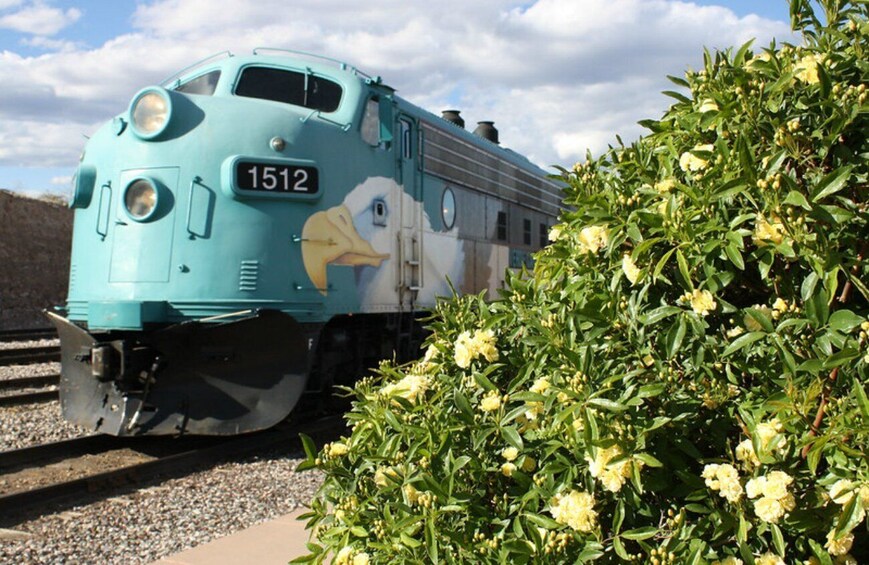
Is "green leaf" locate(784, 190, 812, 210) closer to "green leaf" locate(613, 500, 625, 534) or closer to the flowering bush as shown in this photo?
the flowering bush

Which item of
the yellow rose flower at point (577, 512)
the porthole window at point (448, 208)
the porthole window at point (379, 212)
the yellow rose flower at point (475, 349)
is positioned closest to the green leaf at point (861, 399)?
the yellow rose flower at point (577, 512)

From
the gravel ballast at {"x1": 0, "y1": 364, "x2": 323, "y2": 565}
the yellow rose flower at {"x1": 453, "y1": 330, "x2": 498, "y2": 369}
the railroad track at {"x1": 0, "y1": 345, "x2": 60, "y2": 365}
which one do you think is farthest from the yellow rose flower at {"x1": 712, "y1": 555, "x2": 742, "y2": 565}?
the railroad track at {"x1": 0, "y1": 345, "x2": 60, "y2": 365}

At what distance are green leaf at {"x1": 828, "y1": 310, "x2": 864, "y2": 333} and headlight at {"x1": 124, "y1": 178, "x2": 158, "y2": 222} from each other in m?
5.86

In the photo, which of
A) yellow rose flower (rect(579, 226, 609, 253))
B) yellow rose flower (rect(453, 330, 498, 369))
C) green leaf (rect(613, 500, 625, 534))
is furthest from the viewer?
yellow rose flower (rect(453, 330, 498, 369))

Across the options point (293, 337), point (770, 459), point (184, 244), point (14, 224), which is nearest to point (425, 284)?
point (293, 337)

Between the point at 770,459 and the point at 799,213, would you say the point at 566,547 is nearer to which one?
the point at 770,459

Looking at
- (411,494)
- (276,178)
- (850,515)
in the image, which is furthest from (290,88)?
(850,515)

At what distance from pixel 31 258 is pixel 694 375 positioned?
2851cm

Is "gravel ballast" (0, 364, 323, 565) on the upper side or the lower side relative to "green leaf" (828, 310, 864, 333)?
lower

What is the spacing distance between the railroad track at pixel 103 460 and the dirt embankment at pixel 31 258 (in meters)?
19.9

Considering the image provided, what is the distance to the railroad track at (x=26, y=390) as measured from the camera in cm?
928

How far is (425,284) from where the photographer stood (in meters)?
8.42

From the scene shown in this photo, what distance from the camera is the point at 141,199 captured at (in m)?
6.95

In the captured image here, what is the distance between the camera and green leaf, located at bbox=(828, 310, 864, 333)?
202 cm
